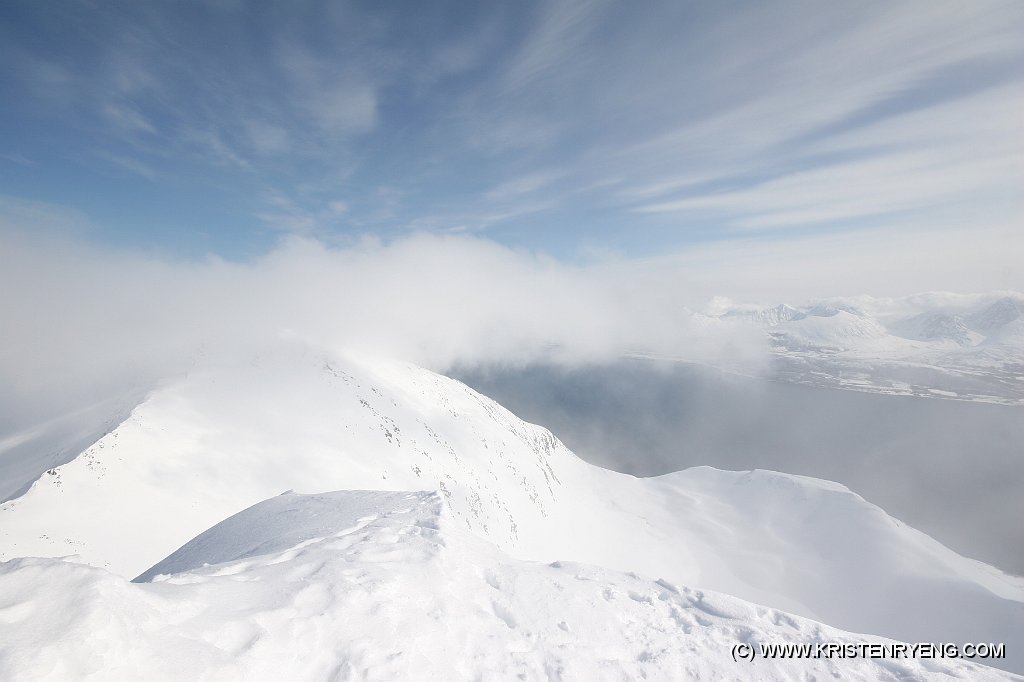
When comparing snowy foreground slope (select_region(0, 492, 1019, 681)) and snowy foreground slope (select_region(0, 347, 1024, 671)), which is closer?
snowy foreground slope (select_region(0, 492, 1019, 681))

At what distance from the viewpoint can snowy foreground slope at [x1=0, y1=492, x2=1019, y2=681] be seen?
19.1ft

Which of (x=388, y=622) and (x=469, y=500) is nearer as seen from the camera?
(x=388, y=622)

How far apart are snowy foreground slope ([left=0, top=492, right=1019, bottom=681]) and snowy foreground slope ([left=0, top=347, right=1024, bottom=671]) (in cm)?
53

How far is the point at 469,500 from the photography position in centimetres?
6009

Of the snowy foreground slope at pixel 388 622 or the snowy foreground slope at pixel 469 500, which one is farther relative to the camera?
the snowy foreground slope at pixel 469 500

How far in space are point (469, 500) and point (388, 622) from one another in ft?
180

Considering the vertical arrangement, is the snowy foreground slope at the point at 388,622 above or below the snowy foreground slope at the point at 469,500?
above

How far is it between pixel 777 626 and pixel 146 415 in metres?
52.7

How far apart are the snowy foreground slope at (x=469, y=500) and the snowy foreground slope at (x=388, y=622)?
0.53 m

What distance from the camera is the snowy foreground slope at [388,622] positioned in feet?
19.1

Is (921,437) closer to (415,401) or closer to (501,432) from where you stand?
(501,432)

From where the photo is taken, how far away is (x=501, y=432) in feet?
330

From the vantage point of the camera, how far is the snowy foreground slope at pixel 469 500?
2628 centimetres

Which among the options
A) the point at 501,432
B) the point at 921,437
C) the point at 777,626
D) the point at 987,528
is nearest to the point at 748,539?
the point at 501,432
